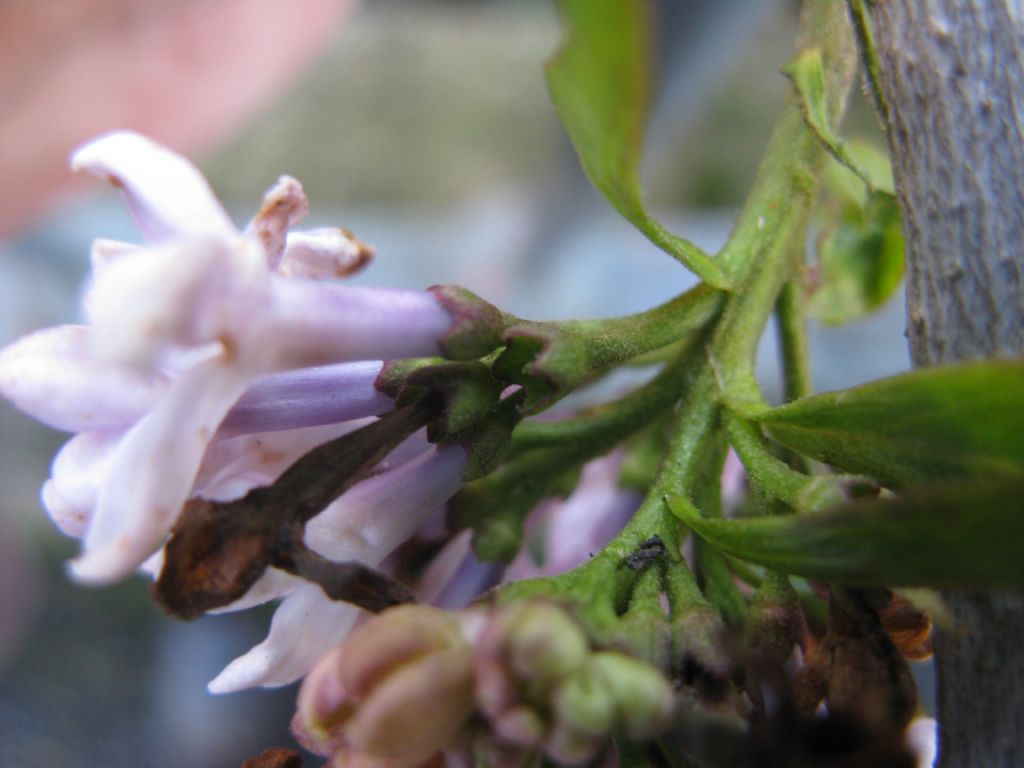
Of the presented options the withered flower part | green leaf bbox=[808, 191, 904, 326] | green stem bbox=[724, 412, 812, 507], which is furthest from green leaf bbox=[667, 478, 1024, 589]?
green leaf bbox=[808, 191, 904, 326]

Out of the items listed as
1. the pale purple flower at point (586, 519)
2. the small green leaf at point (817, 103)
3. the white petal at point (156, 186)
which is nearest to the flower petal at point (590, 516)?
the pale purple flower at point (586, 519)

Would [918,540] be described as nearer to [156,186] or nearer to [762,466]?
[762,466]

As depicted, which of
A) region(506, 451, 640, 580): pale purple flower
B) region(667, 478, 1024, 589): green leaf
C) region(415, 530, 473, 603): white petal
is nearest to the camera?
region(667, 478, 1024, 589): green leaf

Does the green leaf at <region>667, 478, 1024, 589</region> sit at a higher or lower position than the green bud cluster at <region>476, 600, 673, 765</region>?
higher

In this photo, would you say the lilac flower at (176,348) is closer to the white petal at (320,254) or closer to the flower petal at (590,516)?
the white petal at (320,254)

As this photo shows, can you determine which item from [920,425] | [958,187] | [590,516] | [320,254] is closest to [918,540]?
[920,425]

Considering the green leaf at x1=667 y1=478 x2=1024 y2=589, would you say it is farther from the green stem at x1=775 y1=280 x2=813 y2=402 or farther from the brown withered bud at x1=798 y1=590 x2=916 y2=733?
the green stem at x1=775 y1=280 x2=813 y2=402

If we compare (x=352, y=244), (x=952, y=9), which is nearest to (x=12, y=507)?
(x=352, y=244)
